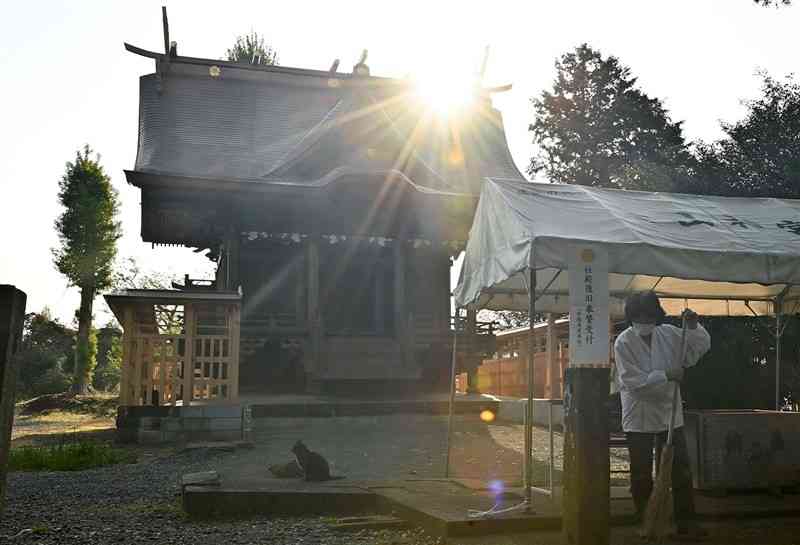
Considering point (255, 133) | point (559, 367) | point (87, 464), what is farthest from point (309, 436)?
point (255, 133)

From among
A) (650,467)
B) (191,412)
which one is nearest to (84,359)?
(191,412)

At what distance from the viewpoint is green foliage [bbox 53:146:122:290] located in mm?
25656

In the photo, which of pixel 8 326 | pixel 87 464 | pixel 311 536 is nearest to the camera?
pixel 8 326

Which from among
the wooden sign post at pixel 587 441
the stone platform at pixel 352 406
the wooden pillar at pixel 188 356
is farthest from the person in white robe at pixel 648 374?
the stone platform at pixel 352 406

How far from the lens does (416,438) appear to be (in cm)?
1178

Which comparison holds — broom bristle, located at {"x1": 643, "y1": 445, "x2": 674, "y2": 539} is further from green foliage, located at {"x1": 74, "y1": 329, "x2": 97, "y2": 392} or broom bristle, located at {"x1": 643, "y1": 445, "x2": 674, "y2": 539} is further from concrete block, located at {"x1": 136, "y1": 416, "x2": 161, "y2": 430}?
green foliage, located at {"x1": 74, "y1": 329, "x2": 97, "y2": 392}

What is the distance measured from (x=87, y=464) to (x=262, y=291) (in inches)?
364

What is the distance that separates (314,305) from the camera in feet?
56.9

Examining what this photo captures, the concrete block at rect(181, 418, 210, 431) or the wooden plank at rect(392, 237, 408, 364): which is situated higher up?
the wooden plank at rect(392, 237, 408, 364)

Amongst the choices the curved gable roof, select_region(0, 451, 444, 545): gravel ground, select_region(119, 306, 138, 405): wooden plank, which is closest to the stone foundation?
select_region(119, 306, 138, 405): wooden plank

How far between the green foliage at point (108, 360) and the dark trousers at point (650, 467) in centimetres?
2700

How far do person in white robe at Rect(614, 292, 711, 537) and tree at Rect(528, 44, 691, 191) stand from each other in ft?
92.6

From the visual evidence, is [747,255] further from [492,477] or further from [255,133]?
[255,133]

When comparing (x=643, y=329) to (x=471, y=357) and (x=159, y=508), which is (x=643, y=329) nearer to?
(x=159, y=508)
